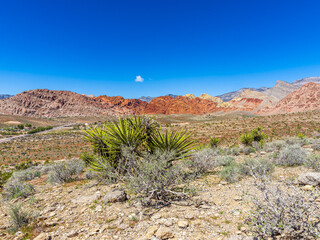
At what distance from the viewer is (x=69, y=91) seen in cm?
15850

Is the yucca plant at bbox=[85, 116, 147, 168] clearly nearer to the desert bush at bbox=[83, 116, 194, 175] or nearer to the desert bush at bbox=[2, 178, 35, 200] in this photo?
the desert bush at bbox=[83, 116, 194, 175]

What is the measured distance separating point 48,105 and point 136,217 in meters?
155

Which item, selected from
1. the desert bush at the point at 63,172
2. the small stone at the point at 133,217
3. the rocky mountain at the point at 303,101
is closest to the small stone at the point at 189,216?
the small stone at the point at 133,217

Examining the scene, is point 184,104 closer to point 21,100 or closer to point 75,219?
point 21,100

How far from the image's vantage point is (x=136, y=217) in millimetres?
3541

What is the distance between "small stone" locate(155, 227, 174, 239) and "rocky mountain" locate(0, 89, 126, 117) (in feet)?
472

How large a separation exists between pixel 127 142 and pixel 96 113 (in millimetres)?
146875

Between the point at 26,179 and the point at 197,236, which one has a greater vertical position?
the point at 197,236

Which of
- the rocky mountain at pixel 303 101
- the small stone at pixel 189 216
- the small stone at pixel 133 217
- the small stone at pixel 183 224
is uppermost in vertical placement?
the rocky mountain at pixel 303 101

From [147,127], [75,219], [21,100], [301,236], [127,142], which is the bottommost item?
[75,219]

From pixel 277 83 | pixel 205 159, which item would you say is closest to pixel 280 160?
pixel 205 159

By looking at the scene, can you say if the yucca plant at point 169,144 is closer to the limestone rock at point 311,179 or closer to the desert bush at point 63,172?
the limestone rock at point 311,179

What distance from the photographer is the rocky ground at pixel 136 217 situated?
3.01 m

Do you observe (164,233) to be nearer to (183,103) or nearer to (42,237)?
(42,237)
